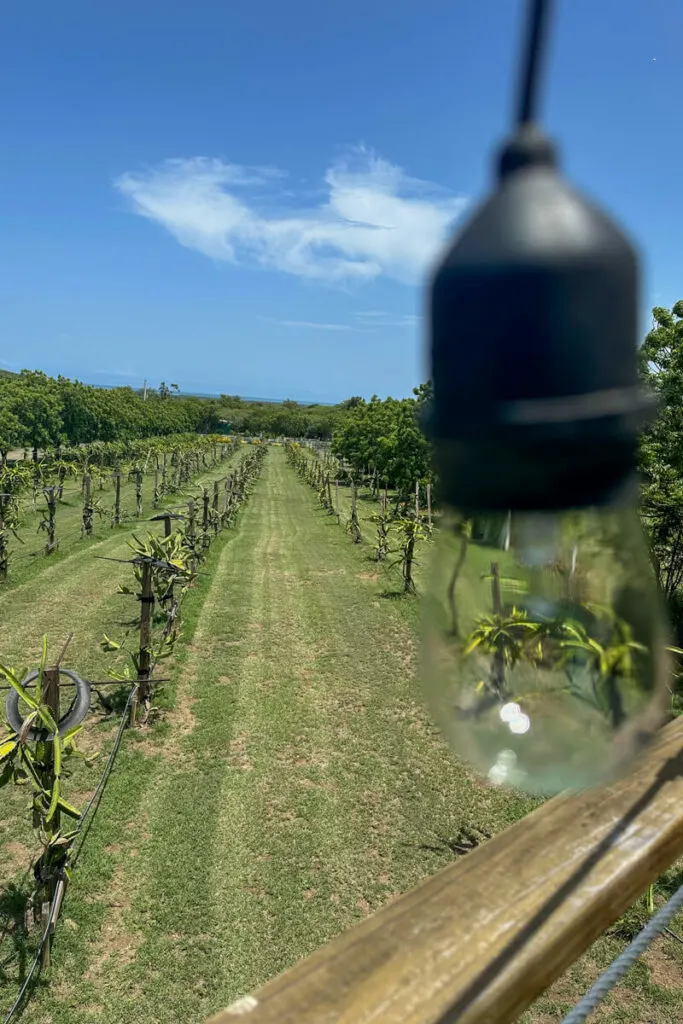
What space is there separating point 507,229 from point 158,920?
5.18 m

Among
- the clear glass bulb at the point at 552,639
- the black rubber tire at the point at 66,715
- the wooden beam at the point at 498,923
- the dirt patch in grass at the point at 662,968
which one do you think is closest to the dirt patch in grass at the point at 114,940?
the black rubber tire at the point at 66,715

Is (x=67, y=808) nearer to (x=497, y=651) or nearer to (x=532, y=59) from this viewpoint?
(x=497, y=651)

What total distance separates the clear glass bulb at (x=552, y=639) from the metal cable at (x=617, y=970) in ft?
1.43

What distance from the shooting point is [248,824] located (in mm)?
5586

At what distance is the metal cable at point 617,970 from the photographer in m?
0.90

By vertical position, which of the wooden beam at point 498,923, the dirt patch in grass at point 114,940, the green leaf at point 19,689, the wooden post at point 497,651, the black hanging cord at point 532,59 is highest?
the black hanging cord at point 532,59

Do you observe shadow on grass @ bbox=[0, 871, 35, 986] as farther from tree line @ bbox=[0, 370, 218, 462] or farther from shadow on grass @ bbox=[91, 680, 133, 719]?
tree line @ bbox=[0, 370, 218, 462]

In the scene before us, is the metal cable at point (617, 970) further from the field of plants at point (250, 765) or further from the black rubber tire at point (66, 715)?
the black rubber tire at point (66, 715)

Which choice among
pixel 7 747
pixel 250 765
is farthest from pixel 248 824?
pixel 7 747

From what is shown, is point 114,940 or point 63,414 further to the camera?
point 63,414

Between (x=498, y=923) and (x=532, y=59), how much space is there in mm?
1015

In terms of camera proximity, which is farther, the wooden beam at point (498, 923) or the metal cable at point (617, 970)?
the metal cable at point (617, 970)

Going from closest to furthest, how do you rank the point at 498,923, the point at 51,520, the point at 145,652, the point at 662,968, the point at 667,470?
the point at 498,923 → the point at 662,968 → the point at 145,652 → the point at 667,470 → the point at 51,520

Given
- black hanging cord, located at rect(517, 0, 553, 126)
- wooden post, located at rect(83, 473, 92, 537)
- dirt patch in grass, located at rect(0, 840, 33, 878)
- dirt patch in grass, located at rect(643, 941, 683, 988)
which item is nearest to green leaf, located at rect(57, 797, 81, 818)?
dirt patch in grass, located at rect(0, 840, 33, 878)
